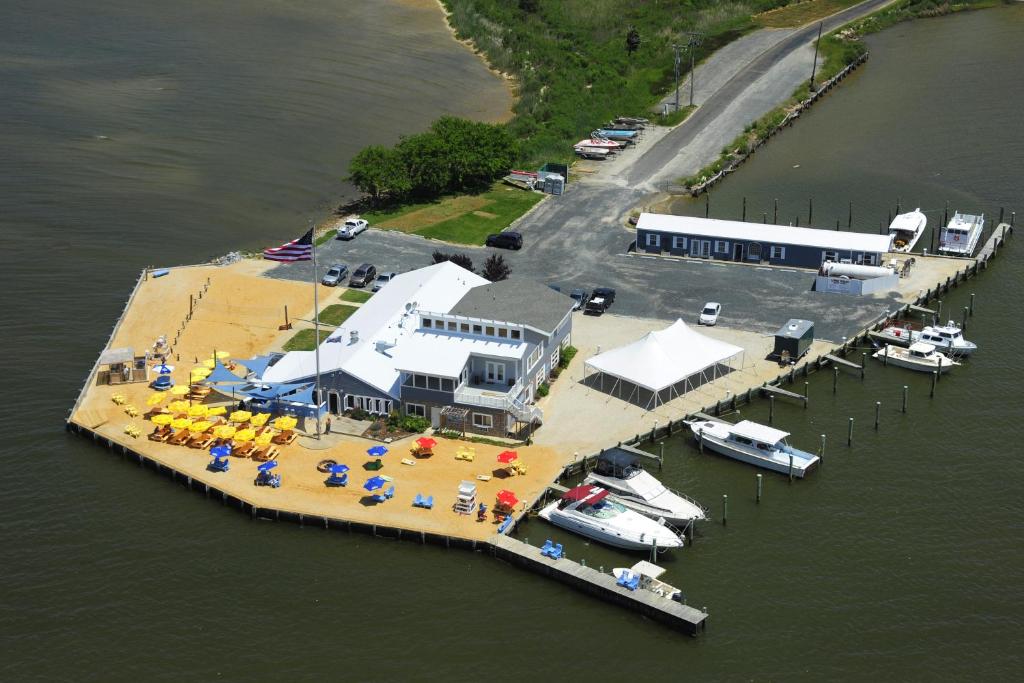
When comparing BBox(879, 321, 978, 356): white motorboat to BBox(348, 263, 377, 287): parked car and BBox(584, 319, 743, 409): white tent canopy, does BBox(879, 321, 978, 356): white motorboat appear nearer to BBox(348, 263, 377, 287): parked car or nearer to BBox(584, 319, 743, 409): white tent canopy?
BBox(584, 319, 743, 409): white tent canopy

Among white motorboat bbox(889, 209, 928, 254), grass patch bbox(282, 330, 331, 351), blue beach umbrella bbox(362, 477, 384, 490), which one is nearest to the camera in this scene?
blue beach umbrella bbox(362, 477, 384, 490)

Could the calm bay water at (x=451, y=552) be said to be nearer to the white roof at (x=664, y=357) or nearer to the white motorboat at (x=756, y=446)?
the white motorboat at (x=756, y=446)

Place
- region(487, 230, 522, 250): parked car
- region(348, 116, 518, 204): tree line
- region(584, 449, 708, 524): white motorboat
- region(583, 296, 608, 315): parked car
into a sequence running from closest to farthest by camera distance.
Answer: region(584, 449, 708, 524): white motorboat < region(583, 296, 608, 315): parked car < region(487, 230, 522, 250): parked car < region(348, 116, 518, 204): tree line

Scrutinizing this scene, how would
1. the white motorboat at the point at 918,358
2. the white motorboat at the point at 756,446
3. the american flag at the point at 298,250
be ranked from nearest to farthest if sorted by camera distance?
the white motorboat at the point at 756,446
the white motorboat at the point at 918,358
the american flag at the point at 298,250

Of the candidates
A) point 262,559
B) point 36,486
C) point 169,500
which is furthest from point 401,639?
point 36,486

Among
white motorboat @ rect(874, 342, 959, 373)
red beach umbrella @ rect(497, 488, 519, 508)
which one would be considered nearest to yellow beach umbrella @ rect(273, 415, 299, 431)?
red beach umbrella @ rect(497, 488, 519, 508)

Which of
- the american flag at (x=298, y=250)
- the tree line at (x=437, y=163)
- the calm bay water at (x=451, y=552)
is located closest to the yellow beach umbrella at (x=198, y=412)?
the calm bay water at (x=451, y=552)

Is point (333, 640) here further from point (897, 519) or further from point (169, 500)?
point (897, 519)
